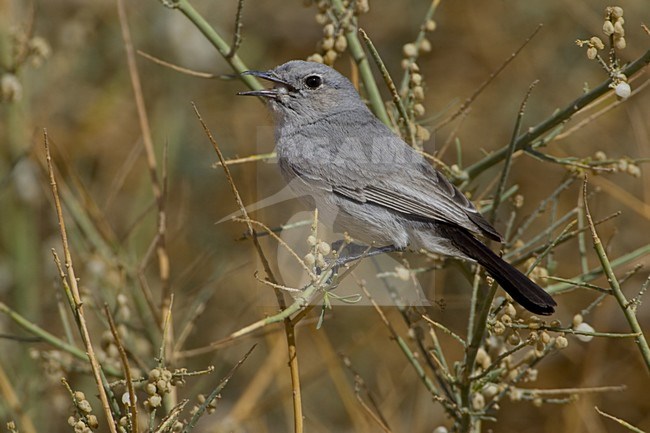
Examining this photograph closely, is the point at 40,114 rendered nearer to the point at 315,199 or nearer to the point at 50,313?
the point at 50,313

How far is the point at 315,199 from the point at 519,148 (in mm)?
887

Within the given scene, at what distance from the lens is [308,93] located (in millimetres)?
3449

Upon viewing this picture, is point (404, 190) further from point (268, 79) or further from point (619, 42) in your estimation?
point (619, 42)

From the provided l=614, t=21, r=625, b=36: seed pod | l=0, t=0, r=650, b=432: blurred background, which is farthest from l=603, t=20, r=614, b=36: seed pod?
l=0, t=0, r=650, b=432: blurred background

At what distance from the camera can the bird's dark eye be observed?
11.2 ft

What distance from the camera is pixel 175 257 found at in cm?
575

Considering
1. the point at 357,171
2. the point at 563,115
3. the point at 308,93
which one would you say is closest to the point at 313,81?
the point at 308,93

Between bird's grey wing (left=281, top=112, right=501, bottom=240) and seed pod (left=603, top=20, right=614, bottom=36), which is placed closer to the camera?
seed pod (left=603, top=20, right=614, bottom=36)

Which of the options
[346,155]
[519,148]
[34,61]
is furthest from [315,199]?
[34,61]

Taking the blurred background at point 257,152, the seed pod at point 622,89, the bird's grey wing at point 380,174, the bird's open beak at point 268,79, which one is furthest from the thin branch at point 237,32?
the blurred background at point 257,152

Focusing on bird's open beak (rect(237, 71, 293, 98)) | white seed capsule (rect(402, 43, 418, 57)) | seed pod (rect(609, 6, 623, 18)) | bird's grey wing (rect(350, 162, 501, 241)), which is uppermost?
seed pod (rect(609, 6, 623, 18))

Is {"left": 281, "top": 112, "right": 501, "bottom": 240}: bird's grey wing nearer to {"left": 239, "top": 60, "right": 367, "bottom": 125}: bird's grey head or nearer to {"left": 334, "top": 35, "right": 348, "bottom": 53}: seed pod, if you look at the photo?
{"left": 239, "top": 60, "right": 367, "bottom": 125}: bird's grey head

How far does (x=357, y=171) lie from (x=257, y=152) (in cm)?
209

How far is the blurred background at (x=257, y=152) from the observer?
428cm
